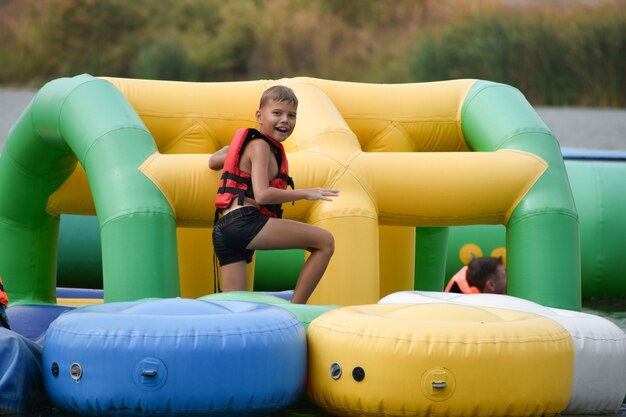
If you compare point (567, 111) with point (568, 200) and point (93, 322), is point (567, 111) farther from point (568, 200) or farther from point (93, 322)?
point (93, 322)

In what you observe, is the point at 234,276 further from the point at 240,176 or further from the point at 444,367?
the point at 444,367

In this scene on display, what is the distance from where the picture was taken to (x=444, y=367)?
3701 millimetres

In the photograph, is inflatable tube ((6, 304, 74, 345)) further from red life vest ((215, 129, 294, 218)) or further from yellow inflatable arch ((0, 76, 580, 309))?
red life vest ((215, 129, 294, 218))

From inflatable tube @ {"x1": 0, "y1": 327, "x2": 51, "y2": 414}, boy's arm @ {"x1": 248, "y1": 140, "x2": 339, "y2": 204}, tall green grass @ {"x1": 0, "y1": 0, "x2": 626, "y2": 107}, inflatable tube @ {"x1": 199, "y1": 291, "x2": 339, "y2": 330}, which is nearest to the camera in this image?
inflatable tube @ {"x1": 0, "y1": 327, "x2": 51, "y2": 414}

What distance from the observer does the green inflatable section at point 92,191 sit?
473 cm

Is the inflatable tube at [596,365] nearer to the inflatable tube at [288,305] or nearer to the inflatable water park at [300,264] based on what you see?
the inflatable water park at [300,264]

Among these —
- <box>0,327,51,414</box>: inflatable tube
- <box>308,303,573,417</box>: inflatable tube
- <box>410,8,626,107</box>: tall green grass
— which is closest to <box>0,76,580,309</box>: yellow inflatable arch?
<box>0,327,51,414</box>: inflatable tube

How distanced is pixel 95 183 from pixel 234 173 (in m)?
0.62

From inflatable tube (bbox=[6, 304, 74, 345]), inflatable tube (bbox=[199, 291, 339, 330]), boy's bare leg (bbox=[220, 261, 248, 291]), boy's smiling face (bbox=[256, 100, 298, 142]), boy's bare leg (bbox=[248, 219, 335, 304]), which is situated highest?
boy's smiling face (bbox=[256, 100, 298, 142])

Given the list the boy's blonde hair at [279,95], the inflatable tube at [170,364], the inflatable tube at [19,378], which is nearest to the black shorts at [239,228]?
the boy's blonde hair at [279,95]

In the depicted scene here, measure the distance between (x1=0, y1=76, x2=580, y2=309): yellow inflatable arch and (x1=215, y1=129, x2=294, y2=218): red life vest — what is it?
9.0 inches

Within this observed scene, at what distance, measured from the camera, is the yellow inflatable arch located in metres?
4.98

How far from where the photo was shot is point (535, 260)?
510cm

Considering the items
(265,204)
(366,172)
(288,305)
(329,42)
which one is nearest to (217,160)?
(265,204)
